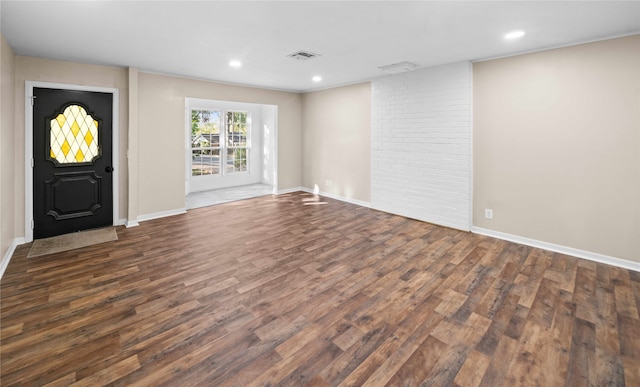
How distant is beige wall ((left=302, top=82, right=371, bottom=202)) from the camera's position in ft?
20.3

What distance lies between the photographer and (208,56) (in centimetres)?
412

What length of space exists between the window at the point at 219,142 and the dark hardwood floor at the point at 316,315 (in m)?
4.36

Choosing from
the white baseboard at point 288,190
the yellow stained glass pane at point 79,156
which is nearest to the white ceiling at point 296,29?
the yellow stained glass pane at point 79,156

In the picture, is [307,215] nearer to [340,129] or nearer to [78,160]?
[340,129]

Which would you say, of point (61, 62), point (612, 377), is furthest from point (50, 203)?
point (612, 377)

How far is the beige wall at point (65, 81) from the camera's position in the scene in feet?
13.1

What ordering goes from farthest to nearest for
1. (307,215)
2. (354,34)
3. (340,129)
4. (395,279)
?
(340,129)
(307,215)
(354,34)
(395,279)

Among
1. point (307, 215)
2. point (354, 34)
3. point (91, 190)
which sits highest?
point (354, 34)

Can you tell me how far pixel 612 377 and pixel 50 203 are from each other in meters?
6.27

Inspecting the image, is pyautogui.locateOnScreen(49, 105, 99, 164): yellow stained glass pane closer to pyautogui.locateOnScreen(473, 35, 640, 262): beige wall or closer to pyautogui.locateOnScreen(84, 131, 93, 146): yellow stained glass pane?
pyautogui.locateOnScreen(84, 131, 93, 146): yellow stained glass pane

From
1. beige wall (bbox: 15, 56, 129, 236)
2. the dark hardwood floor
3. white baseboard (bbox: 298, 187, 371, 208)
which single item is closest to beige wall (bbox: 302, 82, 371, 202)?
white baseboard (bbox: 298, 187, 371, 208)

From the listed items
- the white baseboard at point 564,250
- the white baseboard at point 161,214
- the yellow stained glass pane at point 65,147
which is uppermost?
the yellow stained glass pane at point 65,147

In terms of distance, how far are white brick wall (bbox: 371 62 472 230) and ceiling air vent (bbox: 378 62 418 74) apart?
1.11 ft

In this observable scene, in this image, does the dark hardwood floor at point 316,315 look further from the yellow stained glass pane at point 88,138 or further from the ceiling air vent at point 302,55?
the ceiling air vent at point 302,55
